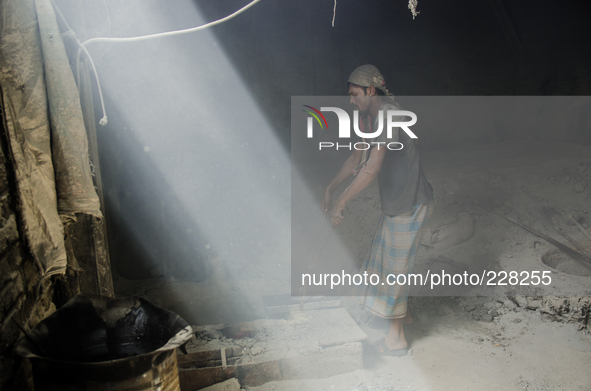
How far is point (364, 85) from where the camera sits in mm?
2568

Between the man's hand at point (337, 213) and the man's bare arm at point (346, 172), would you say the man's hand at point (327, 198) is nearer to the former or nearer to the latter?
the man's bare arm at point (346, 172)

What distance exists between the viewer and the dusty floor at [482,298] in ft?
8.52

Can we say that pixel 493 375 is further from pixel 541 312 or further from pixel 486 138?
pixel 486 138

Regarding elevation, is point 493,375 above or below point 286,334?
below

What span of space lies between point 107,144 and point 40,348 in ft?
8.77

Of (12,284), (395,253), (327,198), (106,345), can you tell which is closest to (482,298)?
(395,253)

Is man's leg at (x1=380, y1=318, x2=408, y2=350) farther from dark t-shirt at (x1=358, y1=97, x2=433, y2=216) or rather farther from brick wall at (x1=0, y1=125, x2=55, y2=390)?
brick wall at (x1=0, y1=125, x2=55, y2=390)

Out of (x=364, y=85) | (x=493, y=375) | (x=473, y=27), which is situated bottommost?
(x=493, y=375)

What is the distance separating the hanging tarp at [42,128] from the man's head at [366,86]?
1.74 metres

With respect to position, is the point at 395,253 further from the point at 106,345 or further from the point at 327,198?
the point at 106,345

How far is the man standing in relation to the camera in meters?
2.59

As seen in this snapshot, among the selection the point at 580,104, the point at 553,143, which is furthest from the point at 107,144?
the point at 580,104

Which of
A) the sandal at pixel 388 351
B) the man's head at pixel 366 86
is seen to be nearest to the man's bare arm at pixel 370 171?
the man's head at pixel 366 86

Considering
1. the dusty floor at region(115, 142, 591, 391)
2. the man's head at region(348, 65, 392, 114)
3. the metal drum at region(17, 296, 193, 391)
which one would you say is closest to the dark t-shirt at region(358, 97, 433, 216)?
the man's head at region(348, 65, 392, 114)
